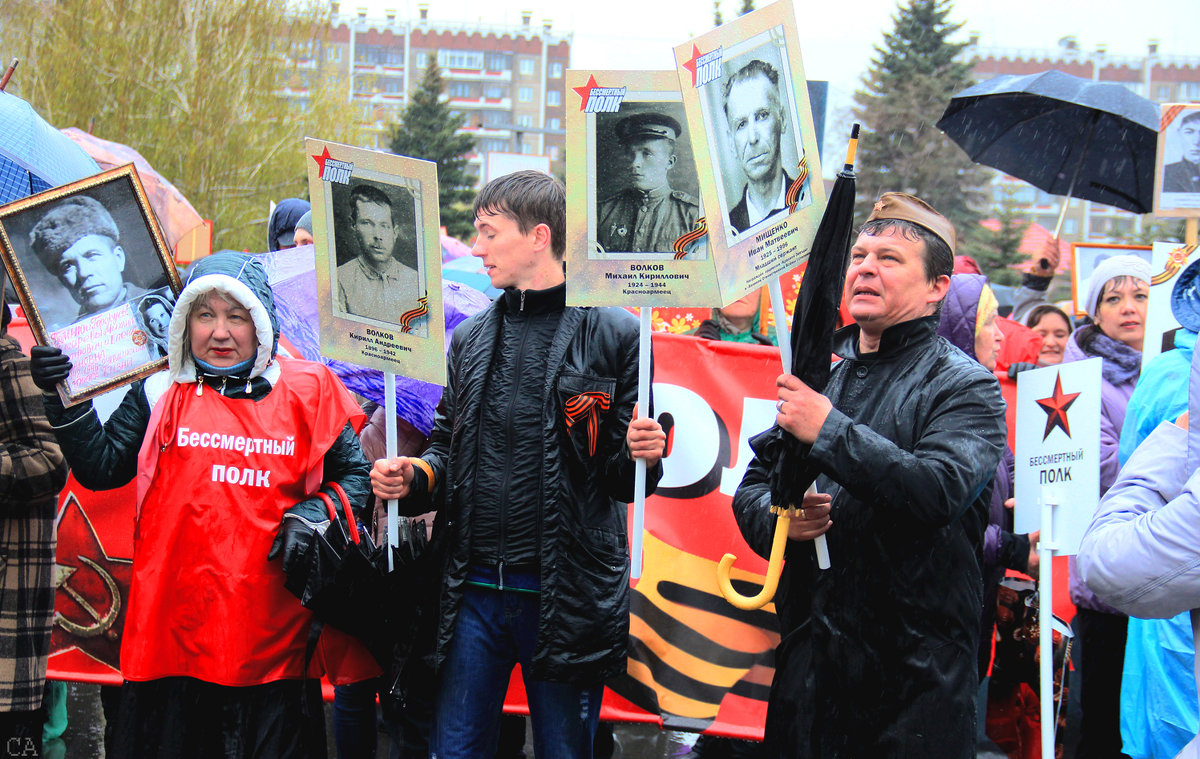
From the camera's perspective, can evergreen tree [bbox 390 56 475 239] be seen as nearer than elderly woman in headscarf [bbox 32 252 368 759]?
No

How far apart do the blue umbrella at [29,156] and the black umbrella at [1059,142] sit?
4.67 metres

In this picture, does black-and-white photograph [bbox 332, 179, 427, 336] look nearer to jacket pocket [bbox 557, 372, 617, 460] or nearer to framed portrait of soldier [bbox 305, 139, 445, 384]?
framed portrait of soldier [bbox 305, 139, 445, 384]

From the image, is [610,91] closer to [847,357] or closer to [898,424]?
[847,357]

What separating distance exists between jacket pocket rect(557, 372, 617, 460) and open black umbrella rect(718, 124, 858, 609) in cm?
66

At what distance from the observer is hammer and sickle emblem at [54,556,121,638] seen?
4.64m

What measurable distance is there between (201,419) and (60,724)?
7.37 feet

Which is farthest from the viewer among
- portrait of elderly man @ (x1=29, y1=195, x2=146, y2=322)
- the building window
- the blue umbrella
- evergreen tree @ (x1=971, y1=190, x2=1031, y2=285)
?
the building window

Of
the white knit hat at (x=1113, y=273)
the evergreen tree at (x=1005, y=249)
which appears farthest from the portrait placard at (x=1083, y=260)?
the evergreen tree at (x=1005, y=249)

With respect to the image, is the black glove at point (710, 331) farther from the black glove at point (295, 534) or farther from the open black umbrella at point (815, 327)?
the open black umbrella at point (815, 327)

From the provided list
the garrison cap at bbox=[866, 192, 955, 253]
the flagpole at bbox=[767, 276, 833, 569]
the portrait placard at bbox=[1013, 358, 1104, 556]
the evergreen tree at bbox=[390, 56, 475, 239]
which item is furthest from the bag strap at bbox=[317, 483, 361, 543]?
the evergreen tree at bbox=[390, 56, 475, 239]

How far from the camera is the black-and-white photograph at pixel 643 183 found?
276cm

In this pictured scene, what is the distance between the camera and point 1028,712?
4.55 meters

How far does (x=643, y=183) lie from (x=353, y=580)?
1.42 metres

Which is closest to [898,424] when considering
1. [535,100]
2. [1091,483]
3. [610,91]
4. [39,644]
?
[1091,483]
